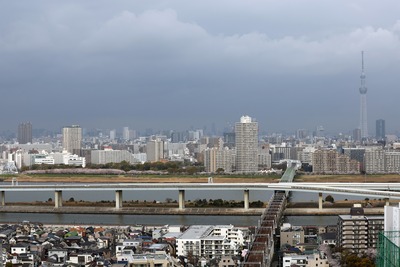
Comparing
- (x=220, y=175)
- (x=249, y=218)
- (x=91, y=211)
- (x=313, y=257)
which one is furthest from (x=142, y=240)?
(x=220, y=175)

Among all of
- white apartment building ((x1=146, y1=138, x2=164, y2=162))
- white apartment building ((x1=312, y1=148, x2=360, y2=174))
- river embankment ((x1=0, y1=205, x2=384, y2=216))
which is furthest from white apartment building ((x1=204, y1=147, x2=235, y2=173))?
river embankment ((x1=0, y1=205, x2=384, y2=216))

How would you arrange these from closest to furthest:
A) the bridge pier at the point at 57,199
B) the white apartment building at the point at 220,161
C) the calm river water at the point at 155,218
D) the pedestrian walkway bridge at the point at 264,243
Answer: the pedestrian walkway bridge at the point at 264,243 < the calm river water at the point at 155,218 < the bridge pier at the point at 57,199 < the white apartment building at the point at 220,161

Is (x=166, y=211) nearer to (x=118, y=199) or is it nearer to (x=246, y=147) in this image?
(x=118, y=199)

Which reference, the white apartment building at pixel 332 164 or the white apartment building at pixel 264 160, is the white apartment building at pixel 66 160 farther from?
the white apartment building at pixel 332 164

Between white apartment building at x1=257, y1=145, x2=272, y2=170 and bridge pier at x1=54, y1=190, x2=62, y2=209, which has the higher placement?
white apartment building at x1=257, y1=145, x2=272, y2=170

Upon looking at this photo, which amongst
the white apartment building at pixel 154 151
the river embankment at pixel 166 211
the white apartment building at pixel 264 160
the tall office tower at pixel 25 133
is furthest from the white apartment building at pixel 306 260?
the tall office tower at pixel 25 133

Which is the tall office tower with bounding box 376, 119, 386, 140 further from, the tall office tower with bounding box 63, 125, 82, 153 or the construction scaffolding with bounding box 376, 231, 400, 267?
the construction scaffolding with bounding box 376, 231, 400, 267
